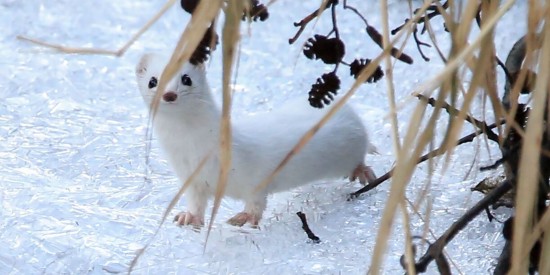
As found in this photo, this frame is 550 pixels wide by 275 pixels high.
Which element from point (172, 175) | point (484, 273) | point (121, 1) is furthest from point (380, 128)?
point (121, 1)

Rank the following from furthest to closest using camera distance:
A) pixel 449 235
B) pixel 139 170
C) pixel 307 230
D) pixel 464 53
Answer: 1. pixel 139 170
2. pixel 307 230
3. pixel 449 235
4. pixel 464 53

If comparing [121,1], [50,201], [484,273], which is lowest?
[50,201]

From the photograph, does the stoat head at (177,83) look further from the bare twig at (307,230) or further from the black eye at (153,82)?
the bare twig at (307,230)

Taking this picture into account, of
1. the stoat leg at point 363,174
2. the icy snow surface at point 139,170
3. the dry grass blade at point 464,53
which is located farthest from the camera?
the stoat leg at point 363,174

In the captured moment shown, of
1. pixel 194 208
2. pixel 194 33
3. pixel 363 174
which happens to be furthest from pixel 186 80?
pixel 194 33

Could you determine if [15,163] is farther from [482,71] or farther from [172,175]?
[482,71]

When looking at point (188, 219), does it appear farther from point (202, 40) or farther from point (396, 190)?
point (396, 190)

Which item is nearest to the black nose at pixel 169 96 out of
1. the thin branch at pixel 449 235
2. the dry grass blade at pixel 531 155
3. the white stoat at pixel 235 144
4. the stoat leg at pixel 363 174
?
the white stoat at pixel 235 144
